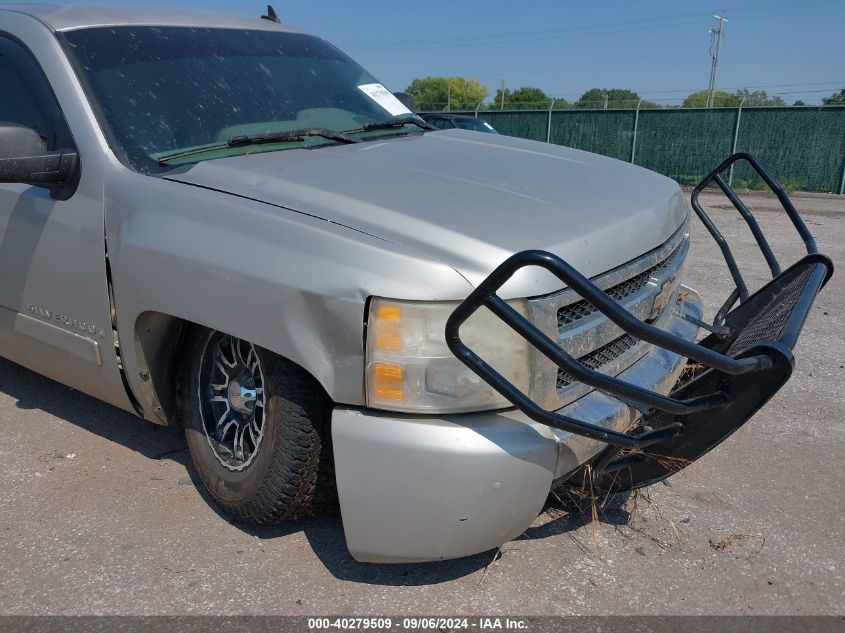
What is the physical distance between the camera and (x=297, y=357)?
2.32m

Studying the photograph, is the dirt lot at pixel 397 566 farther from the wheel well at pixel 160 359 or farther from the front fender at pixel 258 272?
the front fender at pixel 258 272

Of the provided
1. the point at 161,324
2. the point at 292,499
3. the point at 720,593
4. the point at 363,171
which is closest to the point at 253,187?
the point at 363,171

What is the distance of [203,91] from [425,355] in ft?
5.75

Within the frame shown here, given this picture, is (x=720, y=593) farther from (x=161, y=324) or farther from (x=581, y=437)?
(x=161, y=324)

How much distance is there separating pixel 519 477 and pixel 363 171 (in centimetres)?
129

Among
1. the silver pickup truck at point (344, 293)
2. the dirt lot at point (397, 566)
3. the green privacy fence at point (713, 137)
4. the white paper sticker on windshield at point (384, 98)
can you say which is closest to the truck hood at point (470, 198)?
the silver pickup truck at point (344, 293)

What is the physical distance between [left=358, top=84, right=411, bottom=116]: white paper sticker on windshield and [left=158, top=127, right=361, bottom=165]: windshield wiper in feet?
1.99

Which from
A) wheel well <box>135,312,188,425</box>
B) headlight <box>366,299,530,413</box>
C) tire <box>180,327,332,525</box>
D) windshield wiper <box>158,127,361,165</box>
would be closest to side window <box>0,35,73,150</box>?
windshield wiper <box>158,127,361,165</box>

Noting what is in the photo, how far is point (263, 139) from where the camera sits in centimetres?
312

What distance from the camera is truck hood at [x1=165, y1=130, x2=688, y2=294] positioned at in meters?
2.29

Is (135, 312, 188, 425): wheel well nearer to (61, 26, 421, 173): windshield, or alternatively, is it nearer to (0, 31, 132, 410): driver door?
(0, 31, 132, 410): driver door

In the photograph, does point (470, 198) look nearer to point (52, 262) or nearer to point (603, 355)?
point (603, 355)

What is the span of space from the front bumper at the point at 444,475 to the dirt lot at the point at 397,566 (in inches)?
12.8

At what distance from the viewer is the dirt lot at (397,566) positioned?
2512 mm
